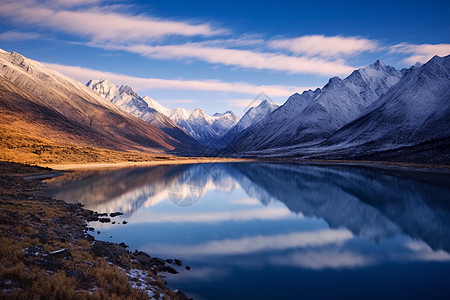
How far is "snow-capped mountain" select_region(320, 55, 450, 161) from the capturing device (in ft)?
461

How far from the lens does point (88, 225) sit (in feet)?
88.1

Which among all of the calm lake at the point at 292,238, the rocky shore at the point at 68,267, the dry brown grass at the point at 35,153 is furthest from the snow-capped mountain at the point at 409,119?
the rocky shore at the point at 68,267

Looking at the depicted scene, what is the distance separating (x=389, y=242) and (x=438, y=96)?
187633 millimetres

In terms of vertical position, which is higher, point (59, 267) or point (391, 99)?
point (391, 99)

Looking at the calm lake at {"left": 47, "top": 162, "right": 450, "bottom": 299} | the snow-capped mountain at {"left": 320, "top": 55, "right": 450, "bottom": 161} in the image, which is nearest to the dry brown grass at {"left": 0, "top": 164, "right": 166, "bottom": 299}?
the calm lake at {"left": 47, "top": 162, "right": 450, "bottom": 299}

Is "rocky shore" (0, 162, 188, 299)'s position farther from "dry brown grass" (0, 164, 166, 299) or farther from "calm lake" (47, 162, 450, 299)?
"calm lake" (47, 162, 450, 299)

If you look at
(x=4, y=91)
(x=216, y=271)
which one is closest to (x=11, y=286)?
(x=216, y=271)

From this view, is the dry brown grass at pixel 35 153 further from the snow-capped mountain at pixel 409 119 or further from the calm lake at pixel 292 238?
the snow-capped mountain at pixel 409 119

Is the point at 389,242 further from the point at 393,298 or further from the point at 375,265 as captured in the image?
the point at 393,298

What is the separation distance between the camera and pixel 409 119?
545 ft

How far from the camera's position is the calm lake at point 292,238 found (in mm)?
16281

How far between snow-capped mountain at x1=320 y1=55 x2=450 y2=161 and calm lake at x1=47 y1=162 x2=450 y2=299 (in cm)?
10239

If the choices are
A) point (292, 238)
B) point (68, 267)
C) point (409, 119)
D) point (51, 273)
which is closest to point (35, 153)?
point (292, 238)

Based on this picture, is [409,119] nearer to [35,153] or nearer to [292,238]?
[292,238]
